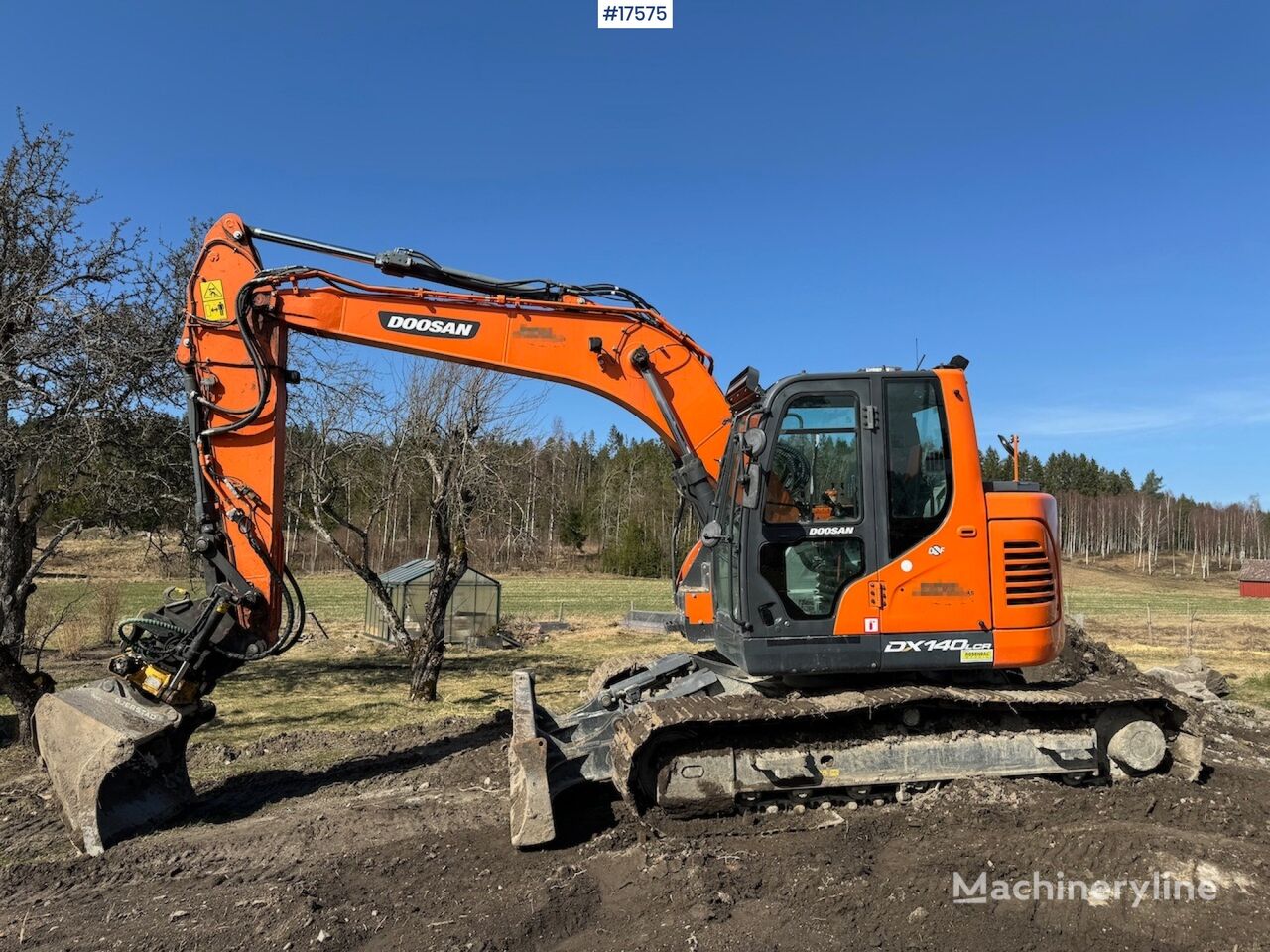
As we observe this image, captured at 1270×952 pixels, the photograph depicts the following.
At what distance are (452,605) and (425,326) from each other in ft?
50.5

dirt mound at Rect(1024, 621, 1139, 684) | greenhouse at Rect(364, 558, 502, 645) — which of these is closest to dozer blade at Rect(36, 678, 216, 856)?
dirt mound at Rect(1024, 621, 1139, 684)

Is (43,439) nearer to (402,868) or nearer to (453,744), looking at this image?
(453,744)

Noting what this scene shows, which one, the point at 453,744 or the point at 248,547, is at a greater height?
the point at 248,547

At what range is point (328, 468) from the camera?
13461 millimetres

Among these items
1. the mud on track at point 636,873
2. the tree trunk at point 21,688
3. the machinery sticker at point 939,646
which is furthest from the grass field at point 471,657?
the machinery sticker at point 939,646

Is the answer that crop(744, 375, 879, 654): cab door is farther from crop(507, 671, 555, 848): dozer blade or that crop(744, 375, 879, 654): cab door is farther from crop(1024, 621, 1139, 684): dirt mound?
crop(1024, 621, 1139, 684): dirt mound

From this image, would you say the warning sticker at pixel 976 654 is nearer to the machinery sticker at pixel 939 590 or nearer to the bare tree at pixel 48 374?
the machinery sticker at pixel 939 590

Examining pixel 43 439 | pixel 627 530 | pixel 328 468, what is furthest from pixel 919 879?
pixel 627 530

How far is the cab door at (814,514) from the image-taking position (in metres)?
5.93

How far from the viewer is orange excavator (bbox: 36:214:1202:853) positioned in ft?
19.0

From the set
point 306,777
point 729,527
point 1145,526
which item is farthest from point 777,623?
point 1145,526

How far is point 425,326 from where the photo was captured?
6762mm

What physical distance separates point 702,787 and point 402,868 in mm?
1987

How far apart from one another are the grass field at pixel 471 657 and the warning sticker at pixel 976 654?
19.9ft
